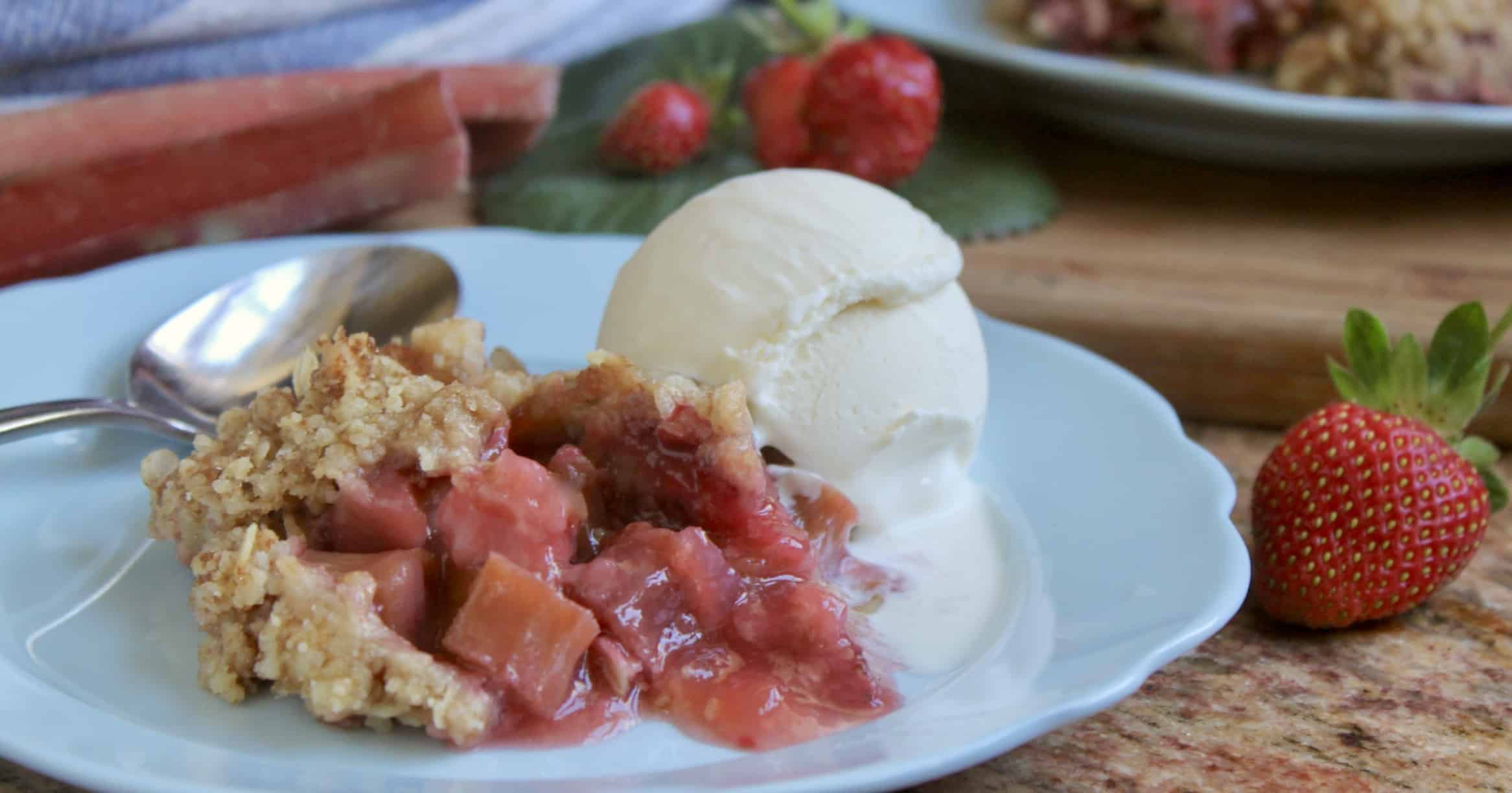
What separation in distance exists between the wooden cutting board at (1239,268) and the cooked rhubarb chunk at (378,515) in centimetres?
110

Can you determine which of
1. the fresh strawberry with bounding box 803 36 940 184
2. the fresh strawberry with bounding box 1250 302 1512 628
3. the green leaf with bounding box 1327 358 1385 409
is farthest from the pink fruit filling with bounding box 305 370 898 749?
the fresh strawberry with bounding box 803 36 940 184

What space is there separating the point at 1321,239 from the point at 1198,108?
31 centimetres

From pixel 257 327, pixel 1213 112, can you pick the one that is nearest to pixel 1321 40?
pixel 1213 112

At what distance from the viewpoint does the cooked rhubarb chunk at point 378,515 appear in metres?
1.25

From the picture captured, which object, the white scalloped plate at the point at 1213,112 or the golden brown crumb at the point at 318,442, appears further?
the white scalloped plate at the point at 1213,112

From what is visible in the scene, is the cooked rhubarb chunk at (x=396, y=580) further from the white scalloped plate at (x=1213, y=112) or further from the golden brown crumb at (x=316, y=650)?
the white scalloped plate at (x=1213, y=112)

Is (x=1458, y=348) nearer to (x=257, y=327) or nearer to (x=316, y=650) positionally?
(x=316, y=650)

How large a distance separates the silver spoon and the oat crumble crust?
0.86 feet

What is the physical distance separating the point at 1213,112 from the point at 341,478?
69.6 inches

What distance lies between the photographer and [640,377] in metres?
1.37

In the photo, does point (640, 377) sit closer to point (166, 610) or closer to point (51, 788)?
point (166, 610)

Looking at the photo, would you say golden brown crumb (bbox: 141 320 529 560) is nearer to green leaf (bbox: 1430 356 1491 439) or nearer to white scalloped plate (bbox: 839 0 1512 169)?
green leaf (bbox: 1430 356 1491 439)

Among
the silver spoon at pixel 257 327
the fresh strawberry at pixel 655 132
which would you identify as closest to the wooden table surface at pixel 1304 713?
the silver spoon at pixel 257 327

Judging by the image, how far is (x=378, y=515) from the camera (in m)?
1.25
